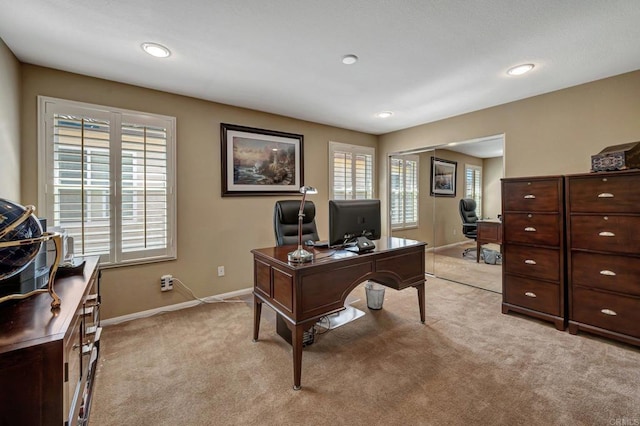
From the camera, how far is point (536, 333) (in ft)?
8.23

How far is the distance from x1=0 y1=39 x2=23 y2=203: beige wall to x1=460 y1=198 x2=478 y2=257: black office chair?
4.92 metres

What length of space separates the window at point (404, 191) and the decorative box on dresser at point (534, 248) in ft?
6.11

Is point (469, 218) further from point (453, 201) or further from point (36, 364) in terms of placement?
point (36, 364)

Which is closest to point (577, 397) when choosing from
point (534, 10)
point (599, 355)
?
point (599, 355)

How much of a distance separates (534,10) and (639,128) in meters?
1.88

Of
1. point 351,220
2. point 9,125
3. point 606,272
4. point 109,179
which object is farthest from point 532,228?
point 9,125

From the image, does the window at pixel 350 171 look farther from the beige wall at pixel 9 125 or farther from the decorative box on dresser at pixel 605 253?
the beige wall at pixel 9 125

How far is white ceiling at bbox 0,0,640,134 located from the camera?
172 centimetres

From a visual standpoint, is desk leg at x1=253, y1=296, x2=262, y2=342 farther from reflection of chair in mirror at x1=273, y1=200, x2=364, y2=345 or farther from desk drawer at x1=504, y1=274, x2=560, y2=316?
desk drawer at x1=504, y1=274, x2=560, y2=316

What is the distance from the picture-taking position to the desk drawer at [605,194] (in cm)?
219

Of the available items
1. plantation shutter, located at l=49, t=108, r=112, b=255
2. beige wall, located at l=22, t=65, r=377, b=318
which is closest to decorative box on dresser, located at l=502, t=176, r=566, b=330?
beige wall, located at l=22, t=65, r=377, b=318

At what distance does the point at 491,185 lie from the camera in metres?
3.66

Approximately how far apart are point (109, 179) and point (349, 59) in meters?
2.57

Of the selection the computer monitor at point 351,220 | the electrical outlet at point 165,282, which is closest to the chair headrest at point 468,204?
the computer monitor at point 351,220
